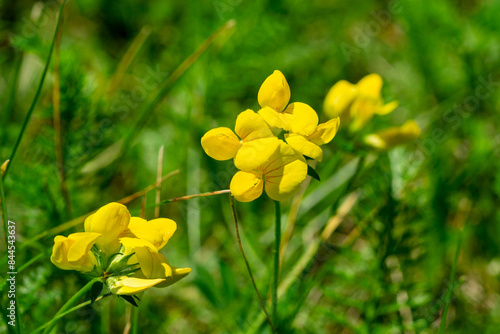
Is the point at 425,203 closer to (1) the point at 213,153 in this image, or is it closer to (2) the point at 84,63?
(1) the point at 213,153

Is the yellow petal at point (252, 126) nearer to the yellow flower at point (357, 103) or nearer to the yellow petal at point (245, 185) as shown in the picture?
the yellow petal at point (245, 185)

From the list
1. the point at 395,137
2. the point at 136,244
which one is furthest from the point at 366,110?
the point at 136,244

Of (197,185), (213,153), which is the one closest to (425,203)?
(197,185)

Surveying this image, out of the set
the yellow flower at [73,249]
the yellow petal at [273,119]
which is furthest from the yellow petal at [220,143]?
the yellow flower at [73,249]

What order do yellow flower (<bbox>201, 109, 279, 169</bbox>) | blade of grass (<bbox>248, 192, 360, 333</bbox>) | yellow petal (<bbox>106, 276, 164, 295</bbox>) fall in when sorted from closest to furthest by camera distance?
yellow petal (<bbox>106, 276, 164, 295</bbox>) < yellow flower (<bbox>201, 109, 279, 169</bbox>) < blade of grass (<bbox>248, 192, 360, 333</bbox>)

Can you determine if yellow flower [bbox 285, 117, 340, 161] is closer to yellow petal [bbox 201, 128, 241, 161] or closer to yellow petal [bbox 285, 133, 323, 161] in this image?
yellow petal [bbox 285, 133, 323, 161]

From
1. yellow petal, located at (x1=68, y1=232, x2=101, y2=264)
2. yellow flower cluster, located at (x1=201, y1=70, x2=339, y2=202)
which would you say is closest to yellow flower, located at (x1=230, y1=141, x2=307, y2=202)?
yellow flower cluster, located at (x1=201, y1=70, x2=339, y2=202)

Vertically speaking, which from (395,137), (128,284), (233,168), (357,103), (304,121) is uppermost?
(304,121)

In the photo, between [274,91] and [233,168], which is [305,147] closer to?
[274,91]
